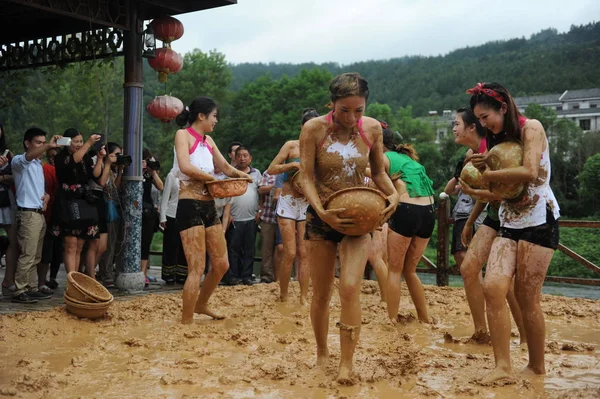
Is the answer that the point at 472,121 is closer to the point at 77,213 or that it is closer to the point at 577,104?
the point at 77,213

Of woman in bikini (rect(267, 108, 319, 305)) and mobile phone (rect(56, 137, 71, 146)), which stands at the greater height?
mobile phone (rect(56, 137, 71, 146))

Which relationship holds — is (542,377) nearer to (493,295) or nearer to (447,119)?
Result: (493,295)

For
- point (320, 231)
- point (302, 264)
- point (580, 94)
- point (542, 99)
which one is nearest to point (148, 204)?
point (302, 264)

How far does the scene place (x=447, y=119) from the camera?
82.0 meters

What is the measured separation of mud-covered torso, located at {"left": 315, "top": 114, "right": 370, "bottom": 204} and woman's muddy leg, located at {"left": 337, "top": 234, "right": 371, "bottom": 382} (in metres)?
0.40

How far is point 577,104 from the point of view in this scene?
79812 millimetres

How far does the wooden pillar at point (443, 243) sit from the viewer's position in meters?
9.52

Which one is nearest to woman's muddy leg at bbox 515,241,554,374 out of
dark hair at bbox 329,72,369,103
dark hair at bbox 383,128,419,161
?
dark hair at bbox 329,72,369,103

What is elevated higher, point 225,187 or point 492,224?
point 225,187

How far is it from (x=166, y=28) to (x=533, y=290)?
629 centimetres

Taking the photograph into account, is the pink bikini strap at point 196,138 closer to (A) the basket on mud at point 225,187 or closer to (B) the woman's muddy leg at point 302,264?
(A) the basket on mud at point 225,187

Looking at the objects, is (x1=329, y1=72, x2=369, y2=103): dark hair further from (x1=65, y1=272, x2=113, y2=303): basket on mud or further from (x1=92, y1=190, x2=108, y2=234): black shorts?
(x1=92, y1=190, x2=108, y2=234): black shorts

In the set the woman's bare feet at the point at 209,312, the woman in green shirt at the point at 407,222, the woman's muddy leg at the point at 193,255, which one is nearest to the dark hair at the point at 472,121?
the woman in green shirt at the point at 407,222

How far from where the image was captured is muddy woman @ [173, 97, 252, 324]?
596 centimetres
